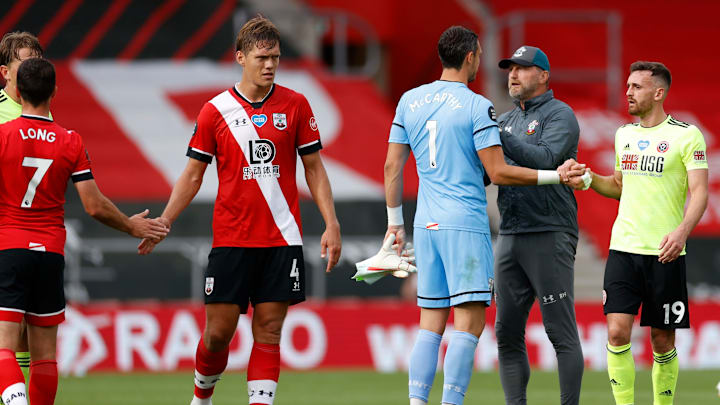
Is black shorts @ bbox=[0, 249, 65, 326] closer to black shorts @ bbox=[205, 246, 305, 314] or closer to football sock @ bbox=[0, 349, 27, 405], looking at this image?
football sock @ bbox=[0, 349, 27, 405]

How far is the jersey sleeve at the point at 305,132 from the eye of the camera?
304 inches

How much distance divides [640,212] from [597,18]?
14.1m

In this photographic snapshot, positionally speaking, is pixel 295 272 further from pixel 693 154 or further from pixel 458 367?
pixel 693 154

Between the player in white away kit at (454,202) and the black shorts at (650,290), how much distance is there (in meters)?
1.01

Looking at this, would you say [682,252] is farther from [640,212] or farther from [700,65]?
[700,65]

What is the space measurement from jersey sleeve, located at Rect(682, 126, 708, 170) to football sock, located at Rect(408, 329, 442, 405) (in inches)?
84.0

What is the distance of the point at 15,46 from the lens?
7.94 m

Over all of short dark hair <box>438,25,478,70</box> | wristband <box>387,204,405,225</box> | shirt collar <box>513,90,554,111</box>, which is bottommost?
wristband <box>387,204,405,225</box>

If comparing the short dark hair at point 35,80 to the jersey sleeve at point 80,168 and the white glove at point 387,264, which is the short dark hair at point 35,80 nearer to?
the jersey sleeve at point 80,168

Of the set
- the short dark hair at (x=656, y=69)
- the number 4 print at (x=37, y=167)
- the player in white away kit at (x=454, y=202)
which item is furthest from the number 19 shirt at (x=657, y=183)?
the number 4 print at (x=37, y=167)

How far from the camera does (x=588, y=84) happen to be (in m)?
22.2

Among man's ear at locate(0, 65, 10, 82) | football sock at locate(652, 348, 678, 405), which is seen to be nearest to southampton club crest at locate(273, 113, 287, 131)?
man's ear at locate(0, 65, 10, 82)

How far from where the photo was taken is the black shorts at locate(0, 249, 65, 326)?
23.5ft

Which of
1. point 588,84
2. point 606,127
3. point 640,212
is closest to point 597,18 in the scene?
point 588,84
